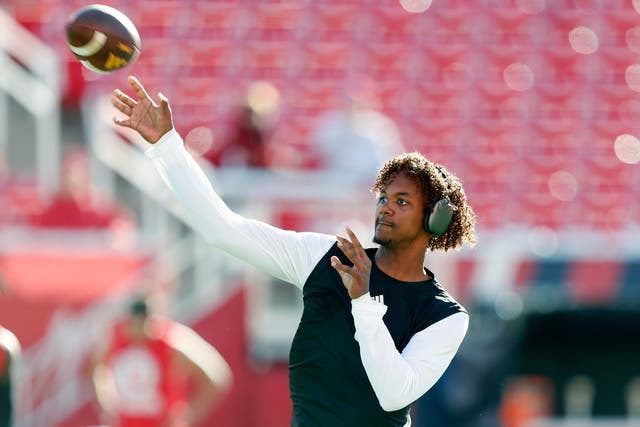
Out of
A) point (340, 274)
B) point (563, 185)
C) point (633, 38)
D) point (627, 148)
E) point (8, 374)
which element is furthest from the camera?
point (633, 38)

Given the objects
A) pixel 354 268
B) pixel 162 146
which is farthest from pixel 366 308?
pixel 162 146

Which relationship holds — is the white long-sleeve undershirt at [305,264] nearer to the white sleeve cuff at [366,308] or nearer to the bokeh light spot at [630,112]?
the white sleeve cuff at [366,308]

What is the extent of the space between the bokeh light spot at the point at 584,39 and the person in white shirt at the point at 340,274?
1007 cm

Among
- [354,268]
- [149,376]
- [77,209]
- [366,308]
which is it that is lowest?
[149,376]

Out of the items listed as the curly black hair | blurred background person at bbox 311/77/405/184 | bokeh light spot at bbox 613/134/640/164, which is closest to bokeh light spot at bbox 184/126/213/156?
blurred background person at bbox 311/77/405/184

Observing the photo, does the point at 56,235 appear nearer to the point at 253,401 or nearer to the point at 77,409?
the point at 77,409

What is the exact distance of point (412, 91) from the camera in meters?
13.0

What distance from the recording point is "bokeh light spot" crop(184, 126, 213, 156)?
10992 millimetres

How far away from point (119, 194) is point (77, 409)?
1785mm

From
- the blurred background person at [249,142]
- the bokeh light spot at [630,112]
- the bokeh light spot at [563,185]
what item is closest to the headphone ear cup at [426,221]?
the blurred background person at [249,142]

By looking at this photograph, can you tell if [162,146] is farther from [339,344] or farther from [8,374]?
[8,374]

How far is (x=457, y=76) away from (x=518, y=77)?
67 cm

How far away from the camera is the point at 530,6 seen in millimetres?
13734

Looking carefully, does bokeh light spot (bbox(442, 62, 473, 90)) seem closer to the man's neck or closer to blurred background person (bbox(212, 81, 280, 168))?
blurred background person (bbox(212, 81, 280, 168))
